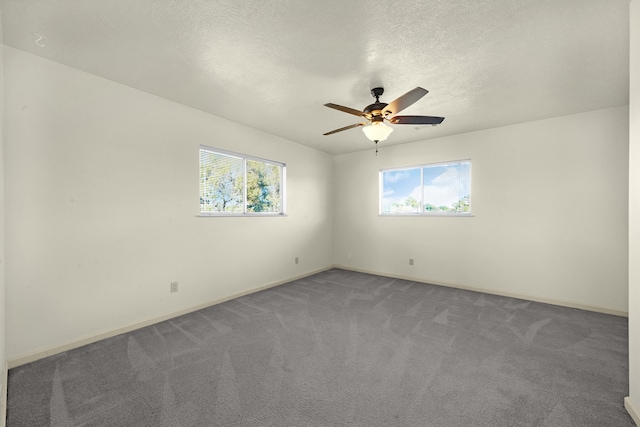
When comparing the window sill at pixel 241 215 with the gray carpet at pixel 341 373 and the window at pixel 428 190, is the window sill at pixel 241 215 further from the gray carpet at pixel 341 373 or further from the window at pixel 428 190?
the window at pixel 428 190

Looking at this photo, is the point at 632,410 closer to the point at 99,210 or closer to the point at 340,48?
the point at 340,48

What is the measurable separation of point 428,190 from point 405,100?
292 centimetres

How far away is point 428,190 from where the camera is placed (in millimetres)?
4926

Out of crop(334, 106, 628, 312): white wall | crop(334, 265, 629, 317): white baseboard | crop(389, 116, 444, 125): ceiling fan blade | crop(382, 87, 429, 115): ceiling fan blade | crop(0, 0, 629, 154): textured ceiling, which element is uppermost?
crop(0, 0, 629, 154): textured ceiling

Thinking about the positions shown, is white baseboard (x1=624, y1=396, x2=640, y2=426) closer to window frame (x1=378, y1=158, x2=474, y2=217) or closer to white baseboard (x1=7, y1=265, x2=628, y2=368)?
white baseboard (x1=7, y1=265, x2=628, y2=368)

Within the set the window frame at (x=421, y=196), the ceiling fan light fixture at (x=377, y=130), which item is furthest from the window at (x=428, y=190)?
the ceiling fan light fixture at (x=377, y=130)

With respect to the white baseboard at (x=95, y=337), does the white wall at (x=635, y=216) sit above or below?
above

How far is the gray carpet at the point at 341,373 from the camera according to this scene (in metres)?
1.65

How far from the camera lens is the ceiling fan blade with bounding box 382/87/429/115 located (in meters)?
2.17

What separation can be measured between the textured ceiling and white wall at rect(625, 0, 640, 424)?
1.22 feet

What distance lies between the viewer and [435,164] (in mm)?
4750

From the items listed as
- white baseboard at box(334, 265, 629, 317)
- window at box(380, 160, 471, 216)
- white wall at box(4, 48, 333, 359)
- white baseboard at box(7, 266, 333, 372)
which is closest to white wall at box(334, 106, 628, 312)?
white baseboard at box(334, 265, 629, 317)

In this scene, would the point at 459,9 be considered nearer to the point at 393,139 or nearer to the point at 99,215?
the point at 393,139

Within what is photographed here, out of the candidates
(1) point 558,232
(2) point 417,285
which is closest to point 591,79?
(1) point 558,232
